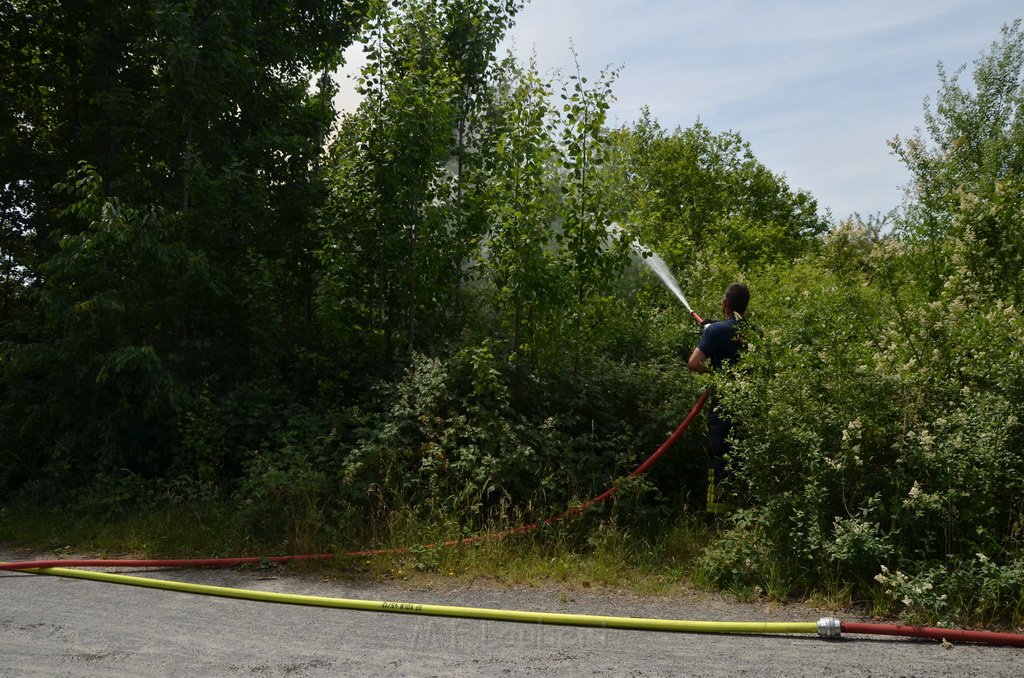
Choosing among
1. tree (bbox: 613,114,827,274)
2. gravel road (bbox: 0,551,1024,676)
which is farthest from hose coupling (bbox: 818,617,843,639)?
tree (bbox: 613,114,827,274)

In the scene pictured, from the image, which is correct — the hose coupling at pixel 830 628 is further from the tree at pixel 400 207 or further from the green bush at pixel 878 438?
the tree at pixel 400 207

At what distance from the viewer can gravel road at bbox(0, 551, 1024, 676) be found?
Answer: 170 inches

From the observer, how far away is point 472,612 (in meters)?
5.35

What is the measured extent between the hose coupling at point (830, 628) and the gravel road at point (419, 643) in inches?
1.8

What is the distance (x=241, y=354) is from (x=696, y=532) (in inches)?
238

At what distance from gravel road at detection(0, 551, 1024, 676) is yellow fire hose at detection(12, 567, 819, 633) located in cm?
6

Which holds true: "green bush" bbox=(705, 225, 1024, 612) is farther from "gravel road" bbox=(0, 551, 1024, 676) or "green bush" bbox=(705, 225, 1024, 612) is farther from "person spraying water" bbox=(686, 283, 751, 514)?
"gravel road" bbox=(0, 551, 1024, 676)

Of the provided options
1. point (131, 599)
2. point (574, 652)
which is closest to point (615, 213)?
point (574, 652)

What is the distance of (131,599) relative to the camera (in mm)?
5797

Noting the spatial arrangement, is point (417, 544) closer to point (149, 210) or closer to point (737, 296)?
point (737, 296)

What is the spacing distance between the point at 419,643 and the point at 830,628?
2.44m

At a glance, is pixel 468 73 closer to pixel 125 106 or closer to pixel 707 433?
pixel 125 106

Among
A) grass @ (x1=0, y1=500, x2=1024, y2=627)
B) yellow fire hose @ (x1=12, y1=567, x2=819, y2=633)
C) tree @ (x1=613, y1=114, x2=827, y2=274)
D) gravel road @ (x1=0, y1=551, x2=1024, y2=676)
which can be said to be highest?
tree @ (x1=613, y1=114, x2=827, y2=274)

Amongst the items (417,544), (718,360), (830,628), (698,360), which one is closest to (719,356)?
(718,360)
